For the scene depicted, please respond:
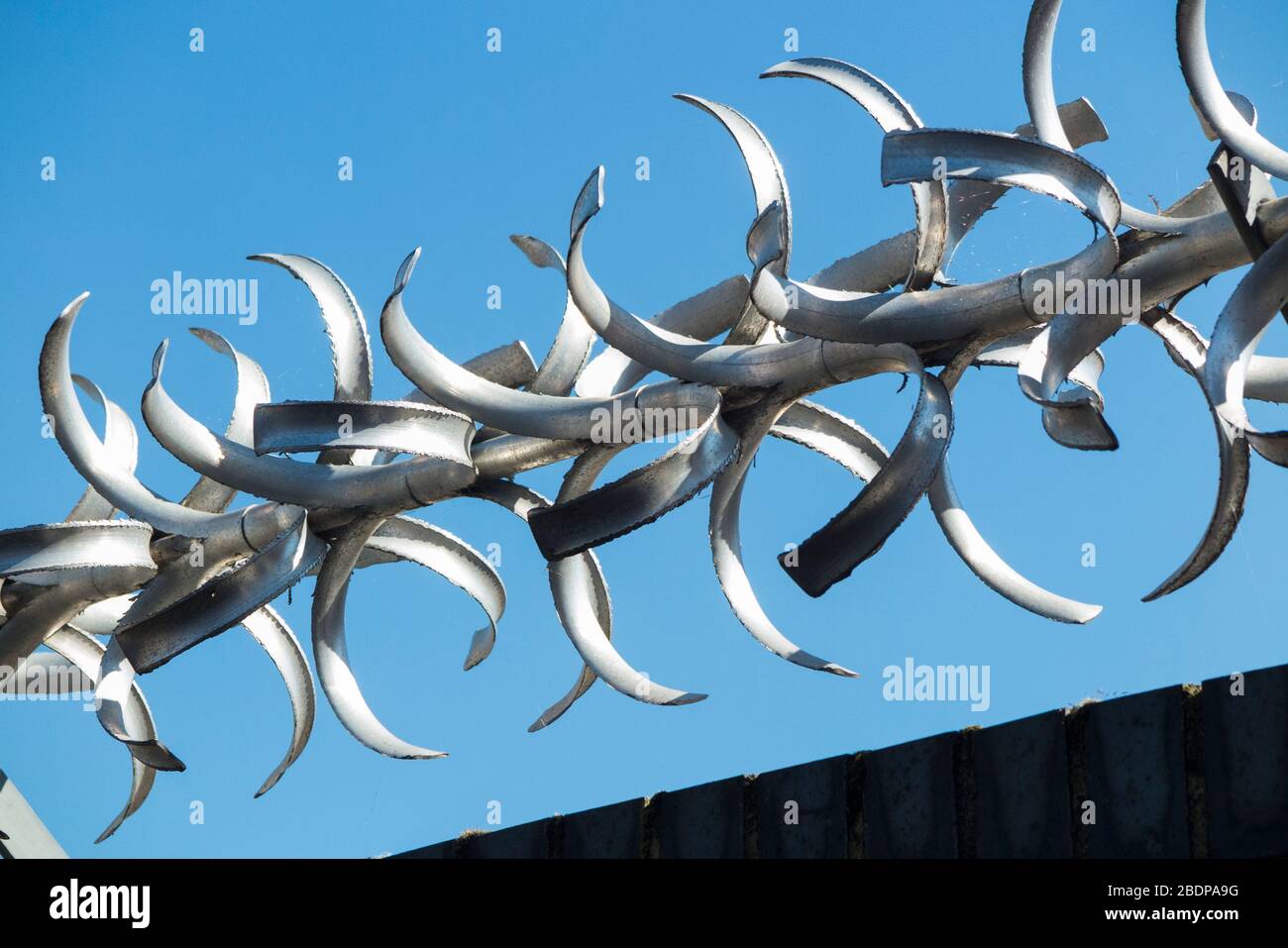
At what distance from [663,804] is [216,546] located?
3.57 metres

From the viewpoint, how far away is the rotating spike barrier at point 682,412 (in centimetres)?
676

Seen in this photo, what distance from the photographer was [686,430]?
7.86 meters

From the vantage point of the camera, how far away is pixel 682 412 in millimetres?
7949

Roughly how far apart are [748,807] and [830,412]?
230 centimetres

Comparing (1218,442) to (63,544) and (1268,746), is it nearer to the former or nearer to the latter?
(1268,746)

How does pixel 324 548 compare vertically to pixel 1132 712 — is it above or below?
above

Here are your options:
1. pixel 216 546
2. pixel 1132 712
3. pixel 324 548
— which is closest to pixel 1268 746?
pixel 1132 712

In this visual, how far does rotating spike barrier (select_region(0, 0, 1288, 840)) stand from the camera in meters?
6.76

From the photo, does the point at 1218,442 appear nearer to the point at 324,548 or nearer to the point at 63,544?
the point at 324,548
